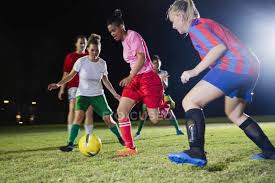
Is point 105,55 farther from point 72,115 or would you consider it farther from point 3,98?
point 72,115

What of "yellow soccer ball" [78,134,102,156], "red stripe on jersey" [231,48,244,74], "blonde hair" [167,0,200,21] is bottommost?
"yellow soccer ball" [78,134,102,156]

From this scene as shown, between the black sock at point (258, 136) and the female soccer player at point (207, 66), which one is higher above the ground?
the female soccer player at point (207, 66)

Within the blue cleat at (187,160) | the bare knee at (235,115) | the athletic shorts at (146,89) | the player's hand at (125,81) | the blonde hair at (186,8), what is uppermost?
the blonde hair at (186,8)

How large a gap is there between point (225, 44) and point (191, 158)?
123cm

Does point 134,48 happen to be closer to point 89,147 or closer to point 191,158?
point 89,147

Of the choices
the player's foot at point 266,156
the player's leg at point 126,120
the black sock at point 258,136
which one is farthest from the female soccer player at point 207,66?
the player's leg at point 126,120

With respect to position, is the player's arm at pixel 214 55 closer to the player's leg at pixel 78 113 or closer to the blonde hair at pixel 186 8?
the blonde hair at pixel 186 8

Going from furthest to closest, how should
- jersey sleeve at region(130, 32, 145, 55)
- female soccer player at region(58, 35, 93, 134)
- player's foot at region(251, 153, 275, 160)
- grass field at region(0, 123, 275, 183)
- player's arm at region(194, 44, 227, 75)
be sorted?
female soccer player at region(58, 35, 93, 134) < jersey sleeve at region(130, 32, 145, 55) < player's foot at region(251, 153, 275, 160) < player's arm at region(194, 44, 227, 75) < grass field at region(0, 123, 275, 183)

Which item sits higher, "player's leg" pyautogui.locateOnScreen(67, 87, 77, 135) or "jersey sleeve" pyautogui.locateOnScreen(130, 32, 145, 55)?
"jersey sleeve" pyautogui.locateOnScreen(130, 32, 145, 55)

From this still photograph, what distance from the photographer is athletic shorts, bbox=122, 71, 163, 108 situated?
221 inches

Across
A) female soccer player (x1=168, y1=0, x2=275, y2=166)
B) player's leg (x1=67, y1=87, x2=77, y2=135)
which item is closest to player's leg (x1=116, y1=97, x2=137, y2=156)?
female soccer player (x1=168, y1=0, x2=275, y2=166)

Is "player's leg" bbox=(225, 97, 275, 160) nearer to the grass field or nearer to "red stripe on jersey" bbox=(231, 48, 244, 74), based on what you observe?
the grass field

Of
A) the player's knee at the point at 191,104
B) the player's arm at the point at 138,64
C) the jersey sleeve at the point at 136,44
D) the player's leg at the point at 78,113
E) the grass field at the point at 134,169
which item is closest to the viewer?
the grass field at the point at 134,169

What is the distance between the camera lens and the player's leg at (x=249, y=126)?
443 centimetres
